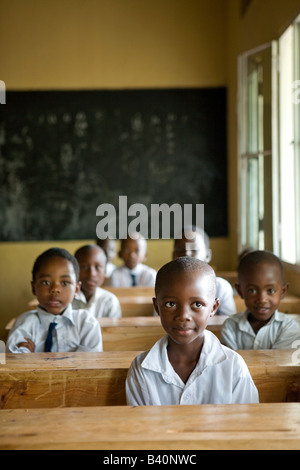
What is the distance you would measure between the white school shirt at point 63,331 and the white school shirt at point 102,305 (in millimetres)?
682

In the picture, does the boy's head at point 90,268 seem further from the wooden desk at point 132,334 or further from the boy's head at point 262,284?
the boy's head at point 262,284

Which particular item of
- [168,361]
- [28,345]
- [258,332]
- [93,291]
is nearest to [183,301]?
[168,361]

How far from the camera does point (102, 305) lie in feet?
10.1

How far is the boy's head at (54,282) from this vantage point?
7.59ft

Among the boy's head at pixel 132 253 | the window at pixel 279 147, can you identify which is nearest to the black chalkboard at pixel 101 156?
the window at pixel 279 147

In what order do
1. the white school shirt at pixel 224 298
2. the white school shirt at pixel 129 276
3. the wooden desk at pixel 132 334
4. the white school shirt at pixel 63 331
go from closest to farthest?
the white school shirt at pixel 63 331, the wooden desk at pixel 132 334, the white school shirt at pixel 224 298, the white school shirt at pixel 129 276

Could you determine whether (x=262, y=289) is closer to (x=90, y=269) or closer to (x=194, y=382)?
(x=194, y=382)

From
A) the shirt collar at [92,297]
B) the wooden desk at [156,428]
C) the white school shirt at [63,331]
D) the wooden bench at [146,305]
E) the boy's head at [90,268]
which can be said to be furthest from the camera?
the boy's head at [90,268]

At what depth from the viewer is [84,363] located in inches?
62.9

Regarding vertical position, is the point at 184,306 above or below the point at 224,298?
above

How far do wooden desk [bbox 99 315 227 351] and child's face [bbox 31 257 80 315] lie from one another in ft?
0.68

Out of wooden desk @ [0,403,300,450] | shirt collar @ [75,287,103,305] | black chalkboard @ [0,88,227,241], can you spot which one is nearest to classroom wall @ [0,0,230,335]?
black chalkboard @ [0,88,227,241]

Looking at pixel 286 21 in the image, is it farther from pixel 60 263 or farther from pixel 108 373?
pixel 108 373
